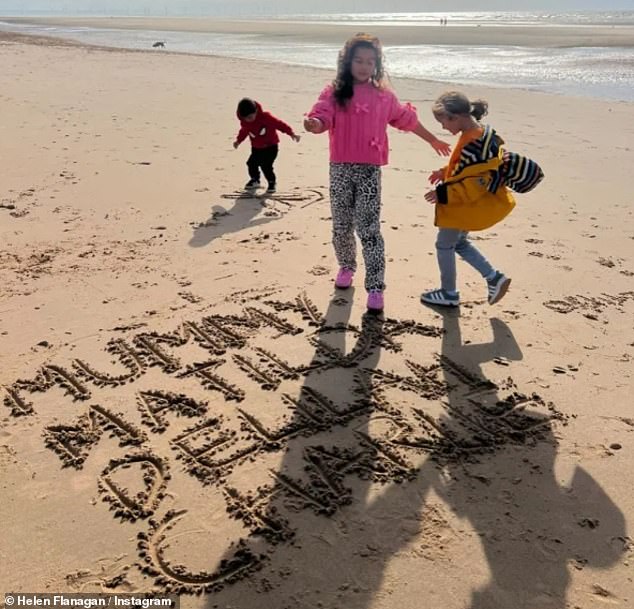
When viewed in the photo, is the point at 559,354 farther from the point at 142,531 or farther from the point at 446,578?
the point at 142,531

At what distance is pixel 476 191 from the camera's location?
379 cm

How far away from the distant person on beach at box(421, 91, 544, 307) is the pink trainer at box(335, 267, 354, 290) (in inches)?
32.4

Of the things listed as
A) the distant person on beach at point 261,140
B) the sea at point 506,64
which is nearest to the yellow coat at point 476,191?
the distant person on beach at point 261,140

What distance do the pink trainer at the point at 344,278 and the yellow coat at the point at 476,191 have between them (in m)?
0.88

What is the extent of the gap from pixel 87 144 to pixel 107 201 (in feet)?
9.22

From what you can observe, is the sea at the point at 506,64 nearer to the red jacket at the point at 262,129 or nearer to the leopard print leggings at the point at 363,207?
the red jacket at the point at 262,129

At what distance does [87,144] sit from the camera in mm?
8750

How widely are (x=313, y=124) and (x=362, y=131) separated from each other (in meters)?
0.33

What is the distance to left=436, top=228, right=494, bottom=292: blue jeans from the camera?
4129 millimetres

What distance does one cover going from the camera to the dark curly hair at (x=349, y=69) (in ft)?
12.3

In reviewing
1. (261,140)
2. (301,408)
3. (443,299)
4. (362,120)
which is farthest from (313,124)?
(261,140)

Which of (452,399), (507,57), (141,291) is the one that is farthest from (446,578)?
(507,57)

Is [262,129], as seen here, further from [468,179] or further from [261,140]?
[468,179]

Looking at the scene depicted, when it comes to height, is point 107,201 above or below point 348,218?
below
